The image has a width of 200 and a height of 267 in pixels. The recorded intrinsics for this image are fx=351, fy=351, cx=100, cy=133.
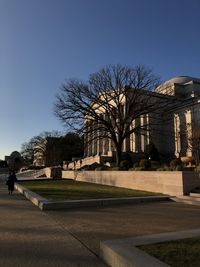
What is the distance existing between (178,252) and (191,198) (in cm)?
1092

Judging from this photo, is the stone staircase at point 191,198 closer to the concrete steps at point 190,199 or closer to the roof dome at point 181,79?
the concrete steps at point 190,199

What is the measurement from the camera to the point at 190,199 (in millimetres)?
16219

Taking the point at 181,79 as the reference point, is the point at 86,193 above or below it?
below

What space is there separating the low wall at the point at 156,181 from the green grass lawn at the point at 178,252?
11.3m

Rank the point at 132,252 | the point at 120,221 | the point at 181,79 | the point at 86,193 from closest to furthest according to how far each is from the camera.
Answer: the point at 132,252, the point at 120,221, the point at 86,193, the point at 181,79

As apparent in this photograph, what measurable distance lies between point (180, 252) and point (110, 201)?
10230mm

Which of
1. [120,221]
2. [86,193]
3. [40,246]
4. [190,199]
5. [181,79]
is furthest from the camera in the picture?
[181,79]

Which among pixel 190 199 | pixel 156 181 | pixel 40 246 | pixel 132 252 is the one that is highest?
pixel 156 181

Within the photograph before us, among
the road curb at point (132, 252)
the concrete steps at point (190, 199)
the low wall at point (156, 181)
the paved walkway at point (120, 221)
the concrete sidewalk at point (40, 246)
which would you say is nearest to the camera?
the road curb at point (132, 252)

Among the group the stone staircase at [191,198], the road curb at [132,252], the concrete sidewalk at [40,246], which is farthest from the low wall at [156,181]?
the road curb at [132,252]

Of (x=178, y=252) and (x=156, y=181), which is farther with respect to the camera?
(x=156, y=181)

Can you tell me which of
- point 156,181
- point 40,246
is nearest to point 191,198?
point 156,181

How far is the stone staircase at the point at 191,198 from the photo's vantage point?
15539mm

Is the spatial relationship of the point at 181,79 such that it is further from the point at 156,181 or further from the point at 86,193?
the point at 86,193
